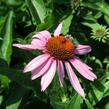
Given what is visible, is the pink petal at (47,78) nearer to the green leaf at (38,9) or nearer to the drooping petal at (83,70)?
the drooping petal at (83,70)

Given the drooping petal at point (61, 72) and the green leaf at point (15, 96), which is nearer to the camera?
the drooping petal at point (61, 72)

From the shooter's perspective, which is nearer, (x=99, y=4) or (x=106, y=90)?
(x=106, y=90)

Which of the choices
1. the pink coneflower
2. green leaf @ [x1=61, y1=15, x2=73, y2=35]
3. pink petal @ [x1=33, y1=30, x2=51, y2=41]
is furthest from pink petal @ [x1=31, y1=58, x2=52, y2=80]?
green leaf @ [x1=61, y1=15, x2=73, y2=35]

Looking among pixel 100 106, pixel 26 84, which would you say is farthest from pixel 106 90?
pixel 26 84

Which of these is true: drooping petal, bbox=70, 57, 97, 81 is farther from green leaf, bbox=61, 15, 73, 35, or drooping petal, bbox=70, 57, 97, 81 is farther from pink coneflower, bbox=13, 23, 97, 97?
green leaf, bbox=61, 15, 73, 35

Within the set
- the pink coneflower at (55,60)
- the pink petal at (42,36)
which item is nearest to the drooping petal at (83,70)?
the pink coneflower at (55,60)

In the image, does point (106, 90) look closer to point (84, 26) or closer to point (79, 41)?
point (79, 41)

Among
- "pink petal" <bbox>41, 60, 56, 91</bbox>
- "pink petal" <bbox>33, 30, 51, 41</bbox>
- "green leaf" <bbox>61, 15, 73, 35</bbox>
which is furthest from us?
"green leaf" <bbox>61, 15, 73, 35</bbox>
